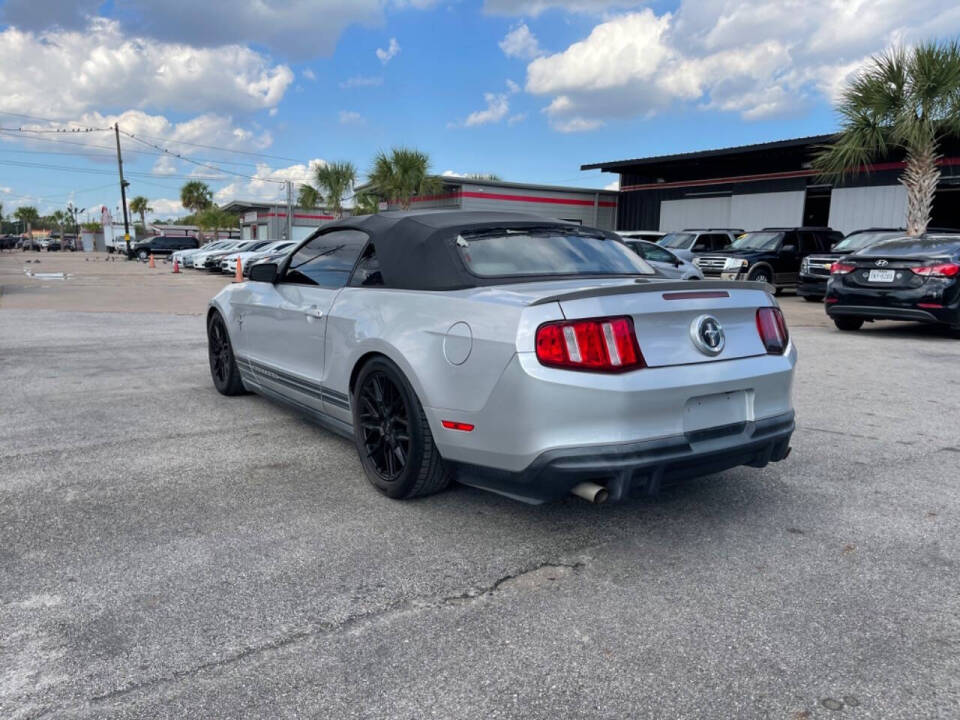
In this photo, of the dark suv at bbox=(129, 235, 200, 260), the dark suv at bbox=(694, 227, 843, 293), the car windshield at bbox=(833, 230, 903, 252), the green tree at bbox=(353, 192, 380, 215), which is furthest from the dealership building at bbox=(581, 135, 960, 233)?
the dark suv at bbox=(129, 235, 200, 260)

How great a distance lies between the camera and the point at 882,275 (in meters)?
10.4

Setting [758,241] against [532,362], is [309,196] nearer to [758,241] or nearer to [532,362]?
[758,241]

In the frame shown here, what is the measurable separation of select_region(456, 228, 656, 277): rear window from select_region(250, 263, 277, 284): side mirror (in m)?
1.81

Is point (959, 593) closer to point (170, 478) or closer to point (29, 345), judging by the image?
point (170, 478)

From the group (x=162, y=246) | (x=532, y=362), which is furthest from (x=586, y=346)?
(x=162, y=246)

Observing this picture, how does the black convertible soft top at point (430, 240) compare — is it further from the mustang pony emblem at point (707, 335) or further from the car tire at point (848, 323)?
the car tire at point (848, 323)

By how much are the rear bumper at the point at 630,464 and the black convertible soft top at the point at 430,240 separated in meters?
0.95

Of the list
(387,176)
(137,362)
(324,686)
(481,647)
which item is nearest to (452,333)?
(481,647)

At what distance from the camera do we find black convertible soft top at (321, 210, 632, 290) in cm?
368

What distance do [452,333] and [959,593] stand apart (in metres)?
2.30

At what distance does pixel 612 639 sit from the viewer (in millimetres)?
2547

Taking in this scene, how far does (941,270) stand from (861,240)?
7253 millimetres

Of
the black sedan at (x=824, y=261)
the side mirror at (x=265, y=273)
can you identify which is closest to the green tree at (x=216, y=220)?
the black sedan at (x=824, y=261)

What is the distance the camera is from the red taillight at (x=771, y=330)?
11.8 ft
